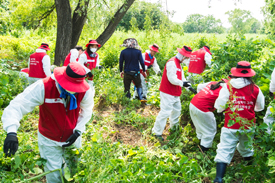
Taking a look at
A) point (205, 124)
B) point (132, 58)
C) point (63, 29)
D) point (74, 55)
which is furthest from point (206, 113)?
point (63, 29)

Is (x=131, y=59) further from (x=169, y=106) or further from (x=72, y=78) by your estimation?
(x=72, y=78)

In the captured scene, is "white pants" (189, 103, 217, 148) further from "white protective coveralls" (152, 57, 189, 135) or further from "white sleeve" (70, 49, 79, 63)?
"white sleeve" (70, 49, 79, 63)

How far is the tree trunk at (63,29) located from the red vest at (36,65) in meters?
1.05

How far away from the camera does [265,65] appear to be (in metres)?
4.25

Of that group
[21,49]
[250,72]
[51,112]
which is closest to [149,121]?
[250,72]

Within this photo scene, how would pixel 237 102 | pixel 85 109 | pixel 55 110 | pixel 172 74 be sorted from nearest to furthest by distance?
pixel 55 110
pixel 85 109
pixel 237 102
pixel 172 74

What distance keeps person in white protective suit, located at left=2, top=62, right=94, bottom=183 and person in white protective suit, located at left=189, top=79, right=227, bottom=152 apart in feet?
6.76

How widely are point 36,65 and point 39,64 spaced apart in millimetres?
92

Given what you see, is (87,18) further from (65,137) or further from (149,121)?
(65,137)

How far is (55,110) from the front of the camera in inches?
99.1

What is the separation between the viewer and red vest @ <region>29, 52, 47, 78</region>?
575cm

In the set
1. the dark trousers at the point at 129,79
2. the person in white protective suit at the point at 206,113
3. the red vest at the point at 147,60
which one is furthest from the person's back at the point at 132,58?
the person in white protective suit at the point at 206,113

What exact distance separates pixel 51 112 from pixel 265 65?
13.0 feet

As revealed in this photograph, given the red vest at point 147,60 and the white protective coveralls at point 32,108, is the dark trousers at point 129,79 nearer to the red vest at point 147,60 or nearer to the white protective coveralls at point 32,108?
the red vest at point 147,60
